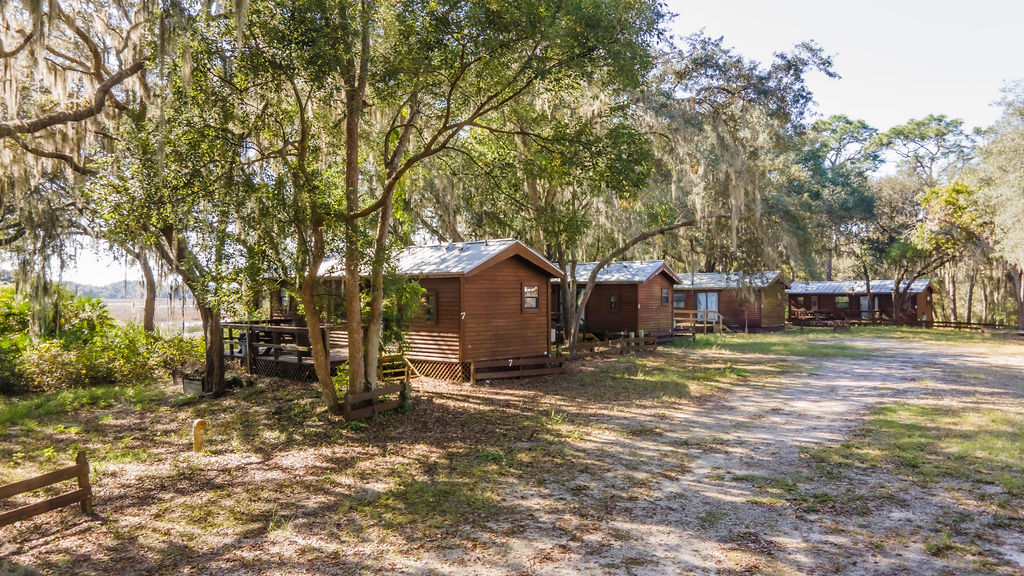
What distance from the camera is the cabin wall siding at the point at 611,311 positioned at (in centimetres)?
2588

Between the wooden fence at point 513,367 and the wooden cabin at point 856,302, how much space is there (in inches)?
1108

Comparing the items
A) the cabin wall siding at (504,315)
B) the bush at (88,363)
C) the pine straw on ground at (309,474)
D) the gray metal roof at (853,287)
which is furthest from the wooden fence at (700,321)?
the bush at (88,363)

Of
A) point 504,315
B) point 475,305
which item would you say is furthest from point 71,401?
point 504,315

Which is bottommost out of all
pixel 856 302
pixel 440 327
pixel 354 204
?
pixel 440 327

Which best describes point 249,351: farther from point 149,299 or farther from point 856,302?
point 856,302

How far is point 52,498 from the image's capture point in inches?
249

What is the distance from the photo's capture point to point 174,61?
30.0 feet

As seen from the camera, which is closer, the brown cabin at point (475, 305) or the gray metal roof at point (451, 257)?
the gray metal roof at point (451, 257)

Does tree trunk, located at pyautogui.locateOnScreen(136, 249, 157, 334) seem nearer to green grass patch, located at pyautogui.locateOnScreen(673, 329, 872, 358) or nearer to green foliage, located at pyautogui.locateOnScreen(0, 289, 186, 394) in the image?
green foliage, located at pyautogui.locateOnScreen(0, 289, 186, 394)

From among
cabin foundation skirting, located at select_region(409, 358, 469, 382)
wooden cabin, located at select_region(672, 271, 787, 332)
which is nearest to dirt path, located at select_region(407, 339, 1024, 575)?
cabin foundation skirting, located at select_region(409, 358, 469, 382)

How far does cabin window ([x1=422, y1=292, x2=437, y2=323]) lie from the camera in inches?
642

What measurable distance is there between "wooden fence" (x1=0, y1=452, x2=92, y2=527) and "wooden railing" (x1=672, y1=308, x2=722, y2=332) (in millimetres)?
29221

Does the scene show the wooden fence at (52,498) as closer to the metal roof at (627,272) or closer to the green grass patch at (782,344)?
the metal roof at (627,272)

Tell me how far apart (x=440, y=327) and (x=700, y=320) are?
22991mm
